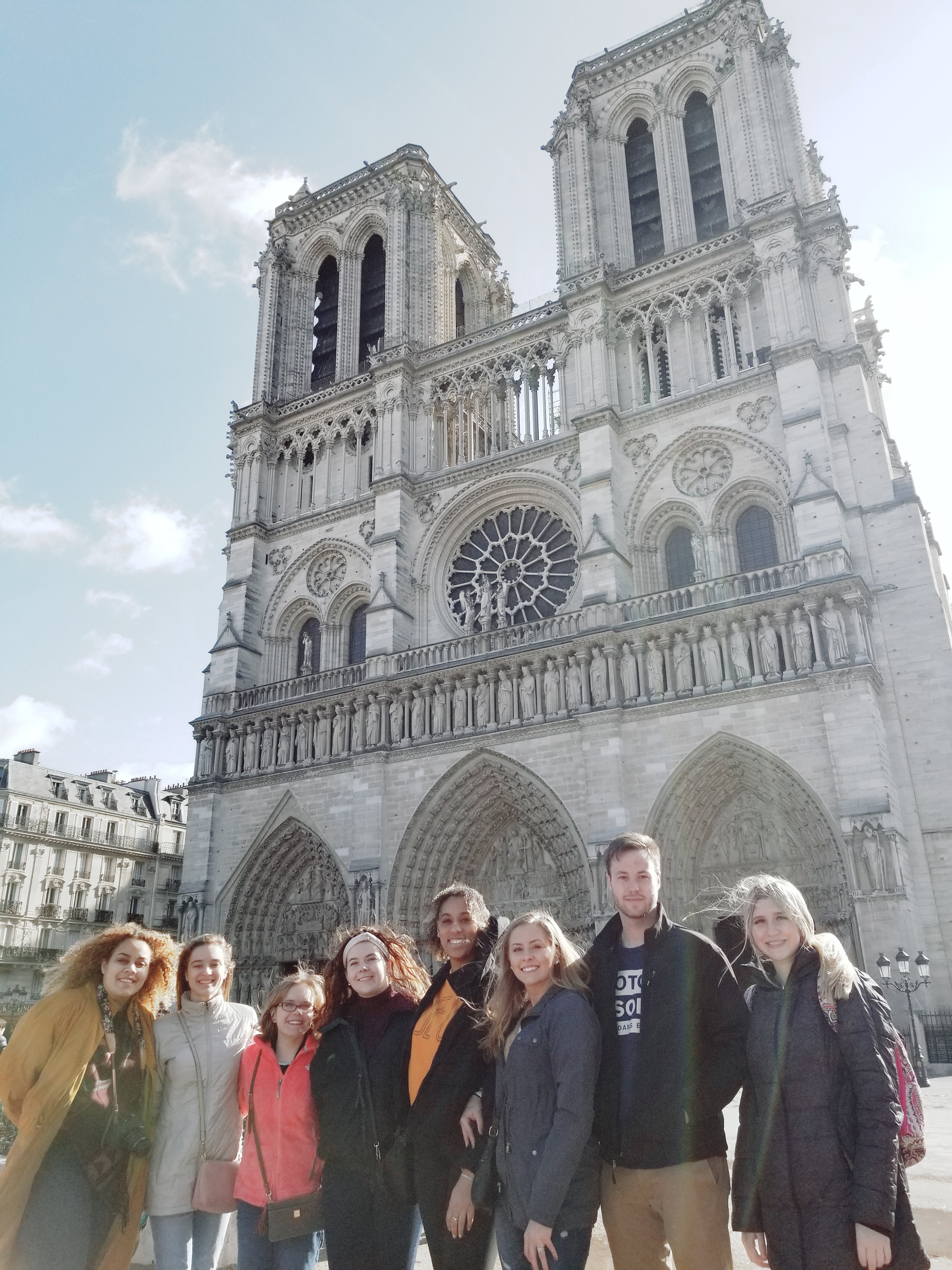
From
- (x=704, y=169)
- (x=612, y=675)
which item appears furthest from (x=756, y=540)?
(x=704, y=169)

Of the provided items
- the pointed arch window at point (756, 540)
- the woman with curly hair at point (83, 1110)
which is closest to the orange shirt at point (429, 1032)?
the woman with curly hair at point (83, 1110)

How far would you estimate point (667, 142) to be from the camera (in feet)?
72.5

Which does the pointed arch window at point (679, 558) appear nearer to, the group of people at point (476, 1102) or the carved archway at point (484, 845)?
the carved archway at point (484, 845)

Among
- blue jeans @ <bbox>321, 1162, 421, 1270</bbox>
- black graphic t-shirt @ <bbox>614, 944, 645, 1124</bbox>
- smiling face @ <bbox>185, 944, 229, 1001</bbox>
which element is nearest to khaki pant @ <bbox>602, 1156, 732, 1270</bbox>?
black graphic t-shirt @ <bbox>614, 944, 645, 1124</bbox>

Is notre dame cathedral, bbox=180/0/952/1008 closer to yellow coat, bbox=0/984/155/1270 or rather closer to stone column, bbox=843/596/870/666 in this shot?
stone column, bbox=843/596/870/666

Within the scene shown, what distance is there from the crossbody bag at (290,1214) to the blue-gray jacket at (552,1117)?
0.77 m

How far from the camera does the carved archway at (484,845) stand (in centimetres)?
1717

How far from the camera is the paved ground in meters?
4.69

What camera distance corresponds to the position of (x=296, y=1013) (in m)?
3.89

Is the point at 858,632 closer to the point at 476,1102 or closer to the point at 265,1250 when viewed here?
the point at 476,1102

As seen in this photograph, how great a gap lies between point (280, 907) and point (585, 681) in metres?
8.50

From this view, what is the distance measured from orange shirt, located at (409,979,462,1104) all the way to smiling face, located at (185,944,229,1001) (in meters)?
0.91

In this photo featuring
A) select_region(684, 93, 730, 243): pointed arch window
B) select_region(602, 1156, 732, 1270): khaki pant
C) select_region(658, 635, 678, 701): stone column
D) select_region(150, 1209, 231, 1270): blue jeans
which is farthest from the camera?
select_region(684, 93, 730, 243): pointed arch window

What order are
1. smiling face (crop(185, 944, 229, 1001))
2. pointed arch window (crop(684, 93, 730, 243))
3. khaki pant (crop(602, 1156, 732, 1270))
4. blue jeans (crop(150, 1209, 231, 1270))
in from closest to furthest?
khaki pant (crop(602, 1156, 732, 1270)) → blue jeans (crop(150, 1209, 231, 1270)) → smiling face (crop(185, 944, 229, 1001)) → pointed arch window (crop(684, 93, 730, 243))
